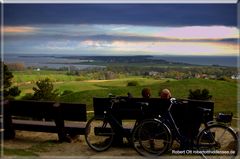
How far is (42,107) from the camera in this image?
698 cm

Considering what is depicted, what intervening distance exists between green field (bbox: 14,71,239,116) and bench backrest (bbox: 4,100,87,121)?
852 millimetres

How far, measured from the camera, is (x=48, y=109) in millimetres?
6953

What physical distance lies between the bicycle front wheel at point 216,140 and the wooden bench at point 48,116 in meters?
2.02

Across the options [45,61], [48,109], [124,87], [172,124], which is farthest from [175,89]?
[45,61]

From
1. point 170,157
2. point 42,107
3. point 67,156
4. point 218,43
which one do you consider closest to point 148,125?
point 170,157

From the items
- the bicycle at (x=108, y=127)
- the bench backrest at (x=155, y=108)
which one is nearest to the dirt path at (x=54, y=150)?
the bicycle at (x=108, y=127)

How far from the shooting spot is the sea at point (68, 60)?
25.0 feet

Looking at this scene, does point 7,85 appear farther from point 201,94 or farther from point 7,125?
point 201,94

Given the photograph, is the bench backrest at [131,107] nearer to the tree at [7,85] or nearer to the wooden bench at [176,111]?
the wooden bench at [176,111]

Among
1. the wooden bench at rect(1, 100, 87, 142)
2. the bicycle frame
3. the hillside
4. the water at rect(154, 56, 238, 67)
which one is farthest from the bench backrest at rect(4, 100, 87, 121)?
the water at rect(154, 56, 238, 67)

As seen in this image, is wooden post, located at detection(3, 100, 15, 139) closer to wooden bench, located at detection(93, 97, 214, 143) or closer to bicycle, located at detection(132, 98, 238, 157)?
wooden bench, located at detection(93, 97, 214, 143)

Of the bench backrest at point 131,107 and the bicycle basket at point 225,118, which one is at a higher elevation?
the bench backrest at point 131,107

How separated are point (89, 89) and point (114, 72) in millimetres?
603

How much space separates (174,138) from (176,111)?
0.42m
